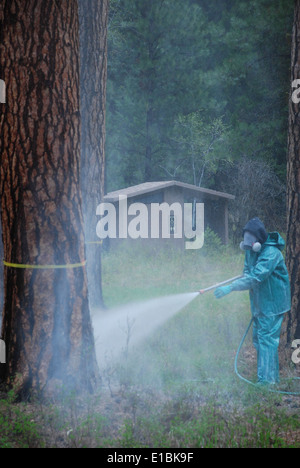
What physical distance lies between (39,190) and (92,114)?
4928mm

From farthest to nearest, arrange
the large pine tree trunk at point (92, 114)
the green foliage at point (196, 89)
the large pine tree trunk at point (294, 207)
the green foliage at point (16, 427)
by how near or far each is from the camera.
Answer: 1. the green foliage at point (196, 89)
2. the large pine tree trunk at point (92, 114)
3. the large pine tree trunk at point (294, 207)
4. the green foliage at point (16, 427)

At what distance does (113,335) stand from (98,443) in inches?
131

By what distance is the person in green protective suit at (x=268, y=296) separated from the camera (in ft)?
18.7

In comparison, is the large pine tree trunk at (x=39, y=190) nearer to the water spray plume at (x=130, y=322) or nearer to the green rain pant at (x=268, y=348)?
the water spray plume at (x=130, y=322)

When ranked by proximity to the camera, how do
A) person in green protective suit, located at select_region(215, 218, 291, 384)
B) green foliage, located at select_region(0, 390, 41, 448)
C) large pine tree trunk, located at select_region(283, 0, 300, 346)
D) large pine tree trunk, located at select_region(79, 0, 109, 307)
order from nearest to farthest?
green foliage, located at select_region(0, 390, 41, 448) < person in green protective suit, located at select_region(215, 218, 291, 384) < large pine tree trunk, located at select_region(283, 0, 300, 346) < large pine tree trunk, located at select_region(79, 0, 109, 307)

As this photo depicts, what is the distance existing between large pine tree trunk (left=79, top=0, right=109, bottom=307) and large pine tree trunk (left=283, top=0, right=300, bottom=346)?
373 centimetres

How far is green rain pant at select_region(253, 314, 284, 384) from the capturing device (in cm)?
574

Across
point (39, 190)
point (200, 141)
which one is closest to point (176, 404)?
point (39, 190)

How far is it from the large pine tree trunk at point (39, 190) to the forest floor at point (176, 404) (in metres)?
0.43

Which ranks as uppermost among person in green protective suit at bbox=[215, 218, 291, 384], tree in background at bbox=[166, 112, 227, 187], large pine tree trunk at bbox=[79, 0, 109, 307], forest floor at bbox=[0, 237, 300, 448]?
tree in background at bbox=[166, 112, 227, 187]

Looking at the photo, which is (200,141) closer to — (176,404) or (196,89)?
(196,89)

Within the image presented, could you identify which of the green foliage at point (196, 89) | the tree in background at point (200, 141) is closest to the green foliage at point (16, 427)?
the green foliage at point (196, 89)

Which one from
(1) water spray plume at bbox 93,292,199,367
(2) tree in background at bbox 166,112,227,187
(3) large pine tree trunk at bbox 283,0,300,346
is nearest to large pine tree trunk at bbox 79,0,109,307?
(1) water spray plume at bbox 93,292,199,367

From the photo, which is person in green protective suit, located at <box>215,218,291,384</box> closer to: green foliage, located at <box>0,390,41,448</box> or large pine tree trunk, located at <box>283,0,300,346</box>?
large pine tree trunk, located at <box>283,0,300,346</box>
